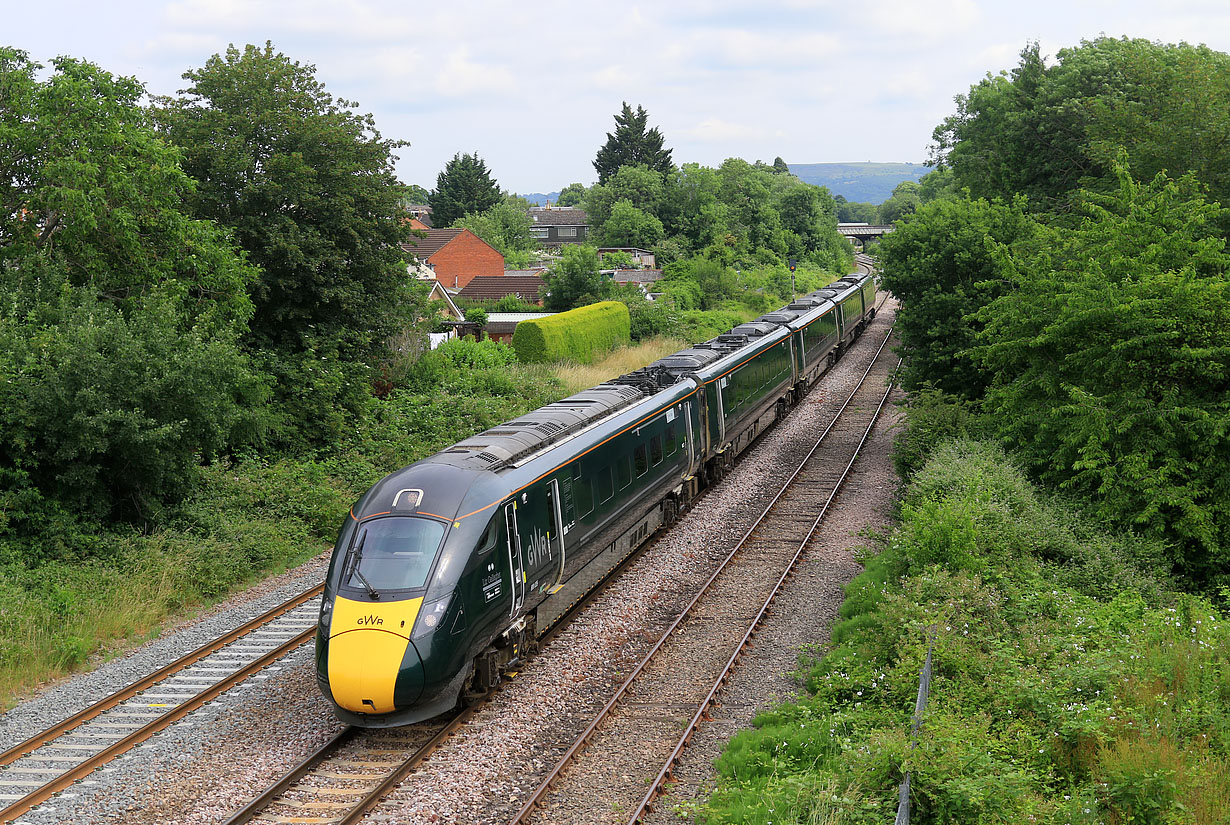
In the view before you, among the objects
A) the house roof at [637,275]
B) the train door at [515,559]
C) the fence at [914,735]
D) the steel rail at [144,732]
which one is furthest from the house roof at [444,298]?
the fence at [914,735]

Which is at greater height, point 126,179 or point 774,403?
point 126,179

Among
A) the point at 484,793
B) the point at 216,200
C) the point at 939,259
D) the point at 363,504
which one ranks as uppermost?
the point at 216,200

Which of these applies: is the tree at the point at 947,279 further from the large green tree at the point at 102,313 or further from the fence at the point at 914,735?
the large green tree at the point at 102,313

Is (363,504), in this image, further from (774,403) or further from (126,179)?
(774,403)

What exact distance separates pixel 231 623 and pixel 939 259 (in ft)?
61.9

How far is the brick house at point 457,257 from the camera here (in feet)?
211

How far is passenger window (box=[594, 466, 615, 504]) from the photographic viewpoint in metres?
15.0

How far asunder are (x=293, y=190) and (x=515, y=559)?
14.5m

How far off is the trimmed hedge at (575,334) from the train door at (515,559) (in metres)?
23.3

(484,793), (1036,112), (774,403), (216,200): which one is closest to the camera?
(484,793)

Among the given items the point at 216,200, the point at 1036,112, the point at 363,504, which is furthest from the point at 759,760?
the point at 1036,112

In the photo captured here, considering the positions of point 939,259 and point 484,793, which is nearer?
point 484,793

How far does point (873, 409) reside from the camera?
1228 inches

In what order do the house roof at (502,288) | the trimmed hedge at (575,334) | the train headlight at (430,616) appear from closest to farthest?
the train headlight at (430,616), the trimmed hedge at (575,334), the house roof at (502,288)
